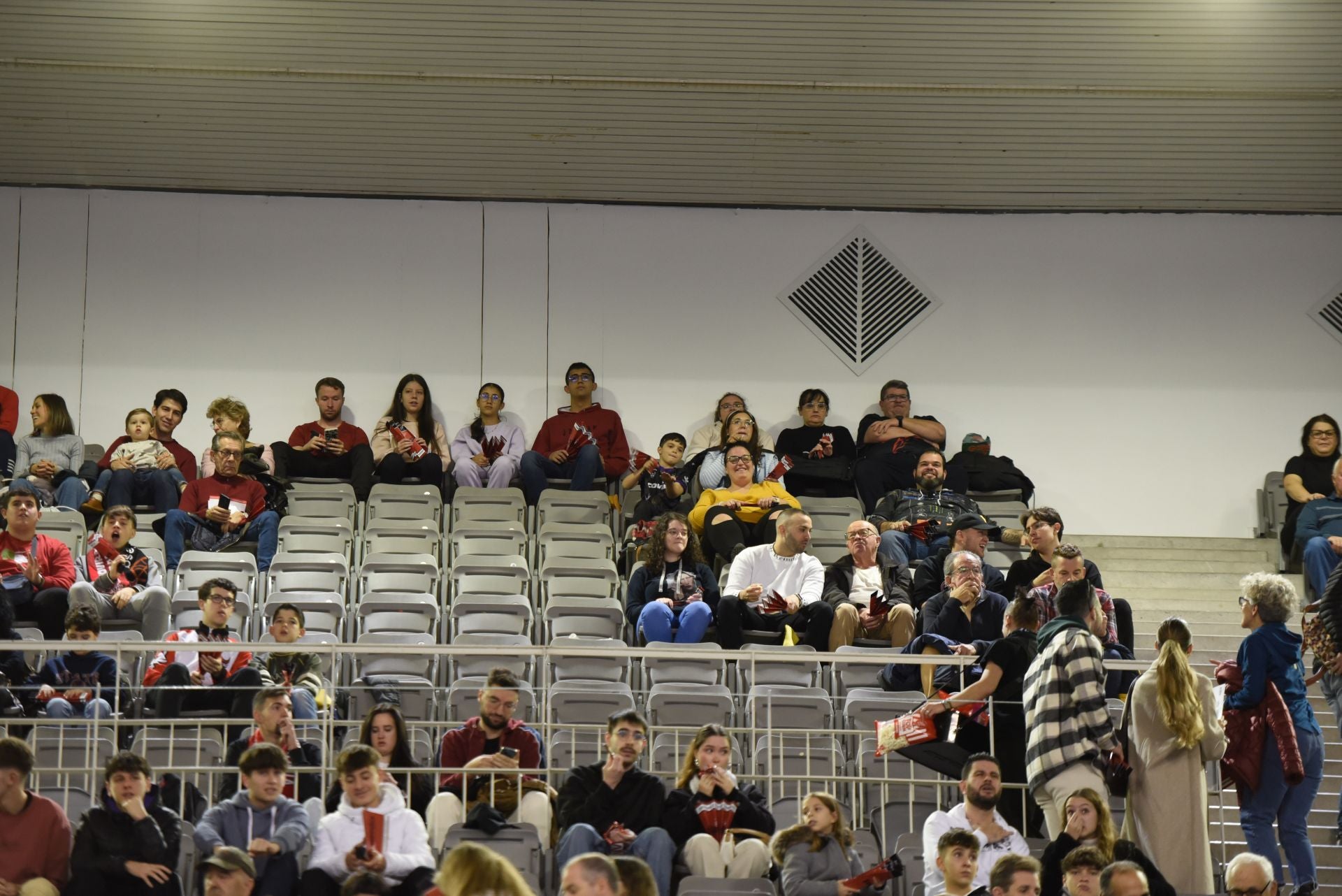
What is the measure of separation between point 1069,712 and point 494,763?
2.37 meters

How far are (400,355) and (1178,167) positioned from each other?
5993 mm

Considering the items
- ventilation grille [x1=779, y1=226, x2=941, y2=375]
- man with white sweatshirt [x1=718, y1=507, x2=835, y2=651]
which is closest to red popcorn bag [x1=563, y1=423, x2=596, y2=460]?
ventilation grille [x1=779, y1=226, x2=941, y2=375]

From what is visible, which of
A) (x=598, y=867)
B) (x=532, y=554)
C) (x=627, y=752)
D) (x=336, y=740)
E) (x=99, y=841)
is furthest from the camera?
(x=532, y=554)

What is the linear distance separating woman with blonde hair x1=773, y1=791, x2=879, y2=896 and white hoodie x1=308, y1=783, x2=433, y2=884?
1378mm

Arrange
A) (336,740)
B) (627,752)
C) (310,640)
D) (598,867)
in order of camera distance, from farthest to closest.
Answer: (310,640) < (336,740) < (627,752) < (598,867)

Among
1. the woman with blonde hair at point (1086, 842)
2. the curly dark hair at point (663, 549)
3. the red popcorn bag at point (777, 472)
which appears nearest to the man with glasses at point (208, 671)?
the curly dark hair at point (663, 549)

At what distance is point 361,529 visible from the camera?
37.6ft

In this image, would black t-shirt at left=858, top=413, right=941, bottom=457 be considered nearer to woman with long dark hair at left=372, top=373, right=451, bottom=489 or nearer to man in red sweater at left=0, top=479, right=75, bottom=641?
woman with long dark hair at left=372, top=373, right=451, bottom=489

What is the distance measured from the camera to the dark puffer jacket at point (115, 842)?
21.4 feet

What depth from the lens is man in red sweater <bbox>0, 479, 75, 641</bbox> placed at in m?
9.15

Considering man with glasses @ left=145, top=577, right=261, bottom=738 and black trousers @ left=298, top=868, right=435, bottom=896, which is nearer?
black trousers @ left=298, top=868, right=435, bottom=896

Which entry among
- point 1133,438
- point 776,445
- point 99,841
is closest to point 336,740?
point 99,841

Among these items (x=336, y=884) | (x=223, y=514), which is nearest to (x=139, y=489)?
(x=223, y=514)

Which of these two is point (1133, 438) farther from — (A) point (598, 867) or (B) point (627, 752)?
(A) point (598, 867)
